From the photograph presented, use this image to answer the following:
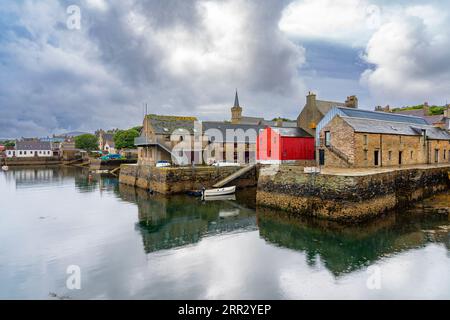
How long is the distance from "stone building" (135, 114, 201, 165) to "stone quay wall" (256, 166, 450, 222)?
17.5 m

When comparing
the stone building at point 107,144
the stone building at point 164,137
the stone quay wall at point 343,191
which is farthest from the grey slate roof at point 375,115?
the stone building at point 107,144

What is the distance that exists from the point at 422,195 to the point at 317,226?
11916 millimetres

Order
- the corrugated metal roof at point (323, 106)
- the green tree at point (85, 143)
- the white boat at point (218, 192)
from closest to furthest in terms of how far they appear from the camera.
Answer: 1. the white boat at point (218, 192)
2. the corrugated metal roof at point (323, 106)
3. the green tree at point (85, 143)

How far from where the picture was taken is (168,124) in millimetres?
39625

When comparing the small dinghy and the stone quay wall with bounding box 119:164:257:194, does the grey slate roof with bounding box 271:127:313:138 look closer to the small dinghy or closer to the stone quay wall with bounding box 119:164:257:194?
the stone quay wall with bounding box 119:164:257:194

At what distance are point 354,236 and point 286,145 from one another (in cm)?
1487

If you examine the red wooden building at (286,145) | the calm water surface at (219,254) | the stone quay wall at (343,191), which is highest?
the red wooden building at (286,145)

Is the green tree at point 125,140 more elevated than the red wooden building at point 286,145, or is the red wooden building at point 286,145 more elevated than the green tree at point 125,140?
the green tree at point 125,140

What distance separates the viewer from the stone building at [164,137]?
37.2 m

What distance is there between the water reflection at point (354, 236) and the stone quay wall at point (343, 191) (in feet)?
2.54

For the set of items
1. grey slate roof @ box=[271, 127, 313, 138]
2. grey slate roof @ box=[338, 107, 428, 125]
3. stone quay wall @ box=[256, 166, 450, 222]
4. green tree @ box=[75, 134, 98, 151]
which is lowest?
stone quay wall @ box=[256, 166, 450, 222]

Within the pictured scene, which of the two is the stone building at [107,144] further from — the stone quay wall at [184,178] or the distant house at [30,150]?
the stone quay wall at [184,178]

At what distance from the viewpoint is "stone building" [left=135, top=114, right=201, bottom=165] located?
122ft

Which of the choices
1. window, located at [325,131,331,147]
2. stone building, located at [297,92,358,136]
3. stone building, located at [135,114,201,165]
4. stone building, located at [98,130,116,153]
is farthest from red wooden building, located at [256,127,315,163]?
stone building, located at [98,130,116,153]
